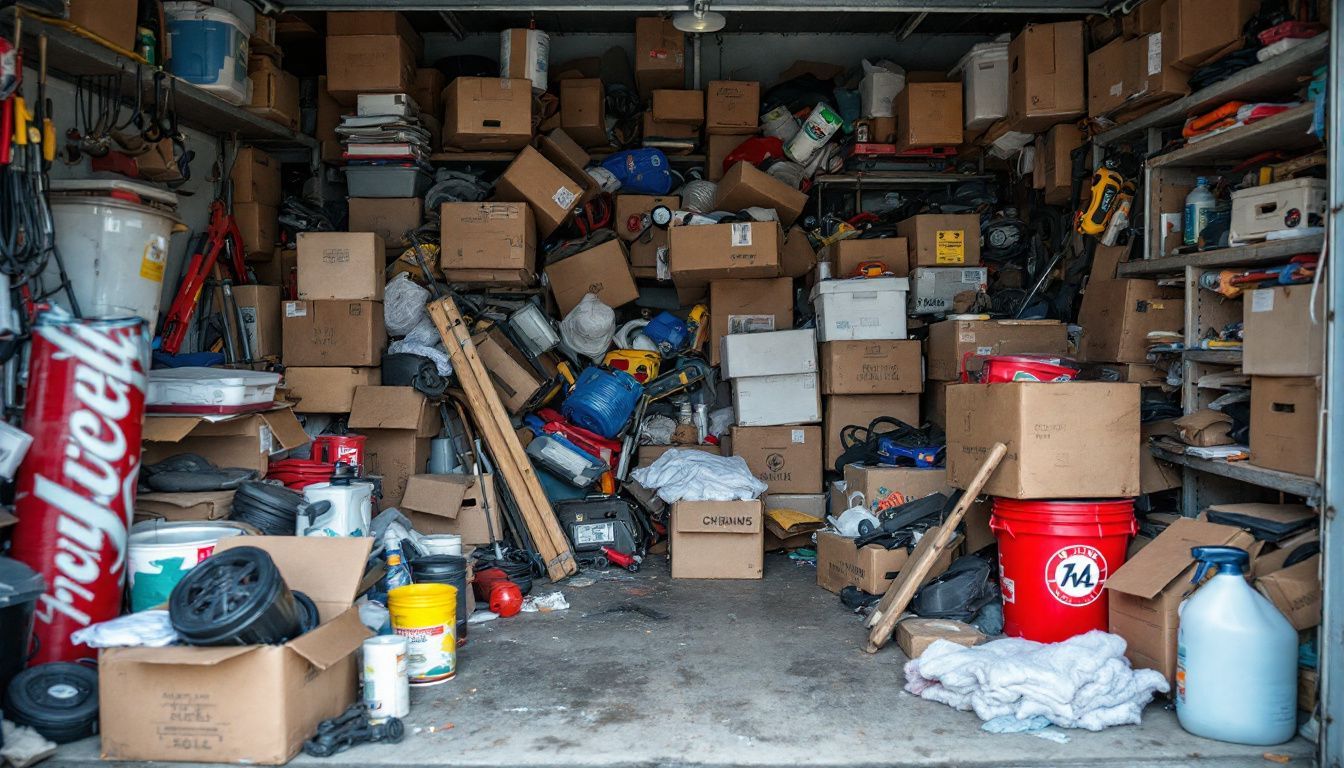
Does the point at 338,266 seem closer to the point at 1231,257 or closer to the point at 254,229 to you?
the point at 254,229

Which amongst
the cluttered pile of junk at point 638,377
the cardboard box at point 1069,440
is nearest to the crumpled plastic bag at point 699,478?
the cluttered pile of junk at point 638,377

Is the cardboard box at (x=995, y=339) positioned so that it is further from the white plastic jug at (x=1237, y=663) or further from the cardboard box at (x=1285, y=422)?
the white plastic jug at (x=1237, y=663)

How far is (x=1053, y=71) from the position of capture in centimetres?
499

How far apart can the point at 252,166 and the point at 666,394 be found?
266 cm

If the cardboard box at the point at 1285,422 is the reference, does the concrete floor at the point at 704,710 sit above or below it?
below

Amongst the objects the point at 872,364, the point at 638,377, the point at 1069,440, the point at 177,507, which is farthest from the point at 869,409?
the point at 177,507

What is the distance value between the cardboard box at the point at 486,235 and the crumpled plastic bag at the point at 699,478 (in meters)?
1.38

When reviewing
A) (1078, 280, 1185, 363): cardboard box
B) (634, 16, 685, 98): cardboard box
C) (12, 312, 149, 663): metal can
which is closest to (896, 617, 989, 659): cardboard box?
(1078, 280, 1185, 363): cardboard box

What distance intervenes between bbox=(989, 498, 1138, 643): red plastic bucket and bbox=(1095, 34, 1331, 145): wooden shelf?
1651 mm

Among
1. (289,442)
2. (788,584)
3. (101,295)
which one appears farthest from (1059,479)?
(101,295)

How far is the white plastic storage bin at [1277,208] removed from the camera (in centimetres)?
336

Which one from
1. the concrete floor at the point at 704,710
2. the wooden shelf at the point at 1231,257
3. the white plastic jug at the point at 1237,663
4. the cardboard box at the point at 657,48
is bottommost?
the concrete floor at the point at 704,710

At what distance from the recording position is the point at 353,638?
287 cm

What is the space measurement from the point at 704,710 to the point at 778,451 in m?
2.63
